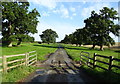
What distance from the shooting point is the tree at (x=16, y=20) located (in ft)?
113

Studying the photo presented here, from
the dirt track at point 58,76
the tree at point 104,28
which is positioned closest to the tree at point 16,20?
the tree at point 104,28

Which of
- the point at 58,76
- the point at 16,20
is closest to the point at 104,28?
the point at 16,20

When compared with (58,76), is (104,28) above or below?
above

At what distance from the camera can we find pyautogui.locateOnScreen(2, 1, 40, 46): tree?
113 ft

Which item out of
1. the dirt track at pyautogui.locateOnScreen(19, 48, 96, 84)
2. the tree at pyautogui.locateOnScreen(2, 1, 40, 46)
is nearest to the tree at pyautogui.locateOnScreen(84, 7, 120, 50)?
the tree at pyautogui.locateOnScreen(2, 1, 40, 46)

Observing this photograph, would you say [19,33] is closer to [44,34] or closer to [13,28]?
[13,28]

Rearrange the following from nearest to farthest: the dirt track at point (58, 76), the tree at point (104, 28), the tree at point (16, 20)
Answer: the dirt track at point (58, 76) < the tree at point (16, 20) < the tree at point (104, 28)

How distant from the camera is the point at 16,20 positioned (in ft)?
125

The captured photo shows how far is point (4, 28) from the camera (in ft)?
126

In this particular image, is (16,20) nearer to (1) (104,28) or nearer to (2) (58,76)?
(1) (104,28)

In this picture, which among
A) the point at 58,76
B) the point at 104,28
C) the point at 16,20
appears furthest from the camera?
the point at 104,28

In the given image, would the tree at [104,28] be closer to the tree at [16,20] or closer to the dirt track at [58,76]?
the tree at [16,20]

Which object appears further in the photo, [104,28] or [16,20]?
[104,28]

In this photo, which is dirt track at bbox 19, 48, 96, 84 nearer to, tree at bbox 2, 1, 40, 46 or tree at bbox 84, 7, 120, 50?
tree at bbox 2, 1, 40, 46
